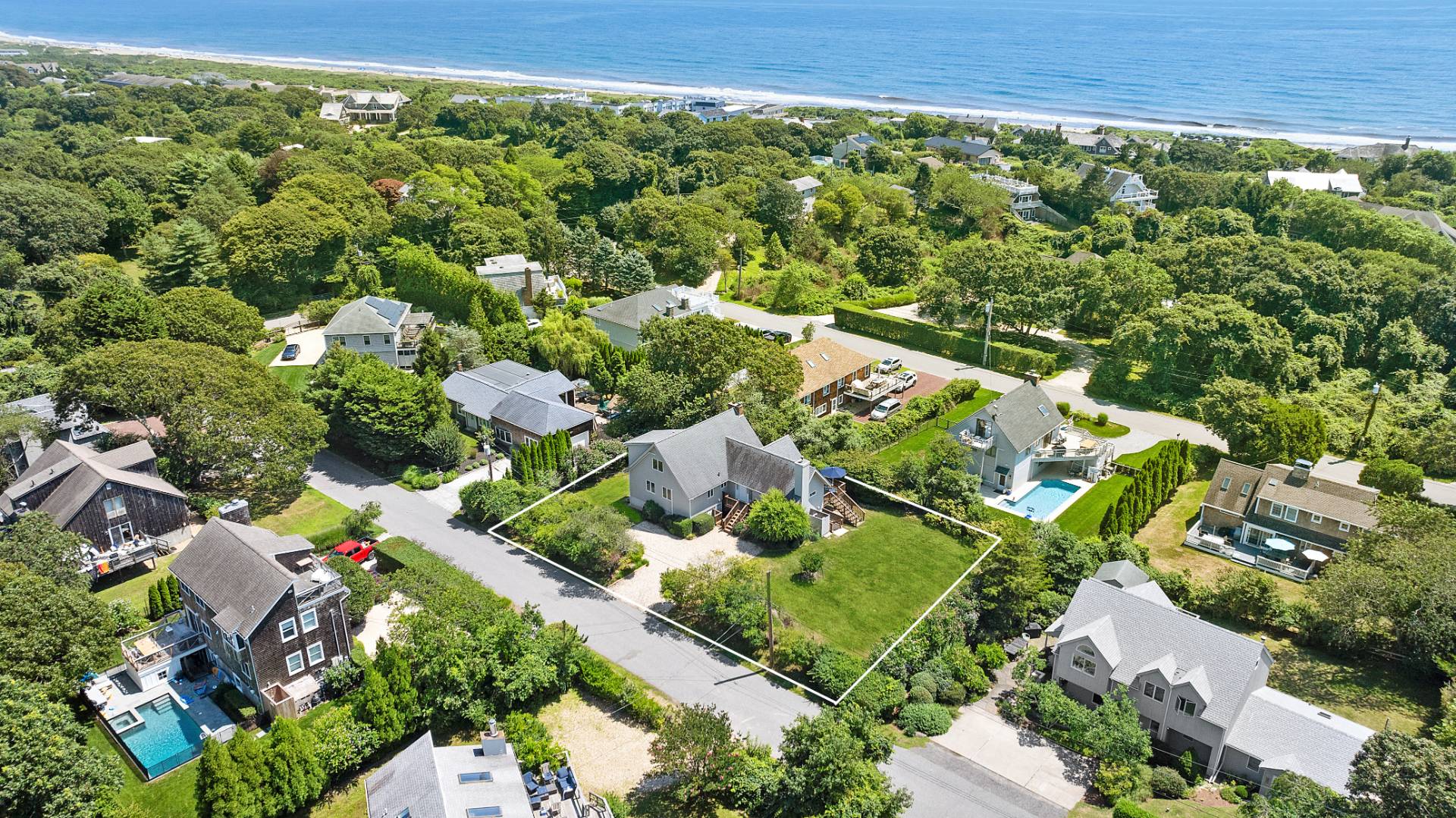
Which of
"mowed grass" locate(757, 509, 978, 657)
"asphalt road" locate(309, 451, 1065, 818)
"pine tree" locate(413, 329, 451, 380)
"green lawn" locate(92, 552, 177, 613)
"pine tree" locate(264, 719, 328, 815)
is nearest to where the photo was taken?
"pine tree" locate(264, 719, 328, 815)

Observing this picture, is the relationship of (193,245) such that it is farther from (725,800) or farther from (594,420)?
(725,800)

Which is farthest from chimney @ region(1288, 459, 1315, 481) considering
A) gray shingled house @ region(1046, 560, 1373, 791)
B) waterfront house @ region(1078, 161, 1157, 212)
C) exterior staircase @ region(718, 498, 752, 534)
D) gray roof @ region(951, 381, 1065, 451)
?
waterfront house @ region(1078, 161, 1157, 212)

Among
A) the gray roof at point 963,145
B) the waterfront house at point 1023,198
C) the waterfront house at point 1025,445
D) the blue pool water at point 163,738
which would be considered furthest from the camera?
the gray roof at point 963,145

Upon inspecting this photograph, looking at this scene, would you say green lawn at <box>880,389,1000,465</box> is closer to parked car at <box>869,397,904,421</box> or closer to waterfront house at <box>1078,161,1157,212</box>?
parked car at <box>869,397,904,421</box>

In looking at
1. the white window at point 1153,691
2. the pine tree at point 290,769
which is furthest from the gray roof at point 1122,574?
the pine tree at point 290,769

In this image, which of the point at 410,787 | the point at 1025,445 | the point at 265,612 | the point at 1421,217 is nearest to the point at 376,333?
the point at 265,612

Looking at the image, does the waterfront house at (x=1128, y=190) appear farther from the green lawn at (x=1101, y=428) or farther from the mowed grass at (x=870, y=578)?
the mowed grass at (x=870, y=578)
